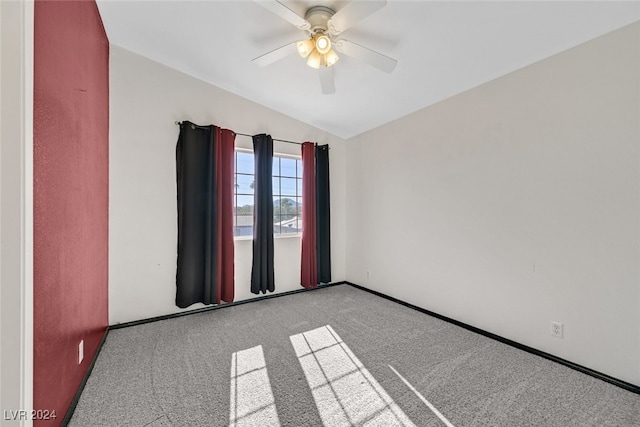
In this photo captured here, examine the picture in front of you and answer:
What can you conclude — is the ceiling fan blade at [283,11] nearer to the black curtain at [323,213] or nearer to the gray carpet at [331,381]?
the black curtain at [323,213]

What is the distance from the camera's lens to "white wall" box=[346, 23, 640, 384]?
1.73 meters

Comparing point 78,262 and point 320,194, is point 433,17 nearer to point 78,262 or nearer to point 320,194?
point 320,194

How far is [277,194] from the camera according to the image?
372 cm

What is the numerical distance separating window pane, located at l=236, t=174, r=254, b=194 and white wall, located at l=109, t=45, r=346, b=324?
0.65 m

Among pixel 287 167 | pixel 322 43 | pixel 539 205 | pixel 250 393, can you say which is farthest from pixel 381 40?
pixel 250 393

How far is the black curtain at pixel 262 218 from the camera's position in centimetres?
333

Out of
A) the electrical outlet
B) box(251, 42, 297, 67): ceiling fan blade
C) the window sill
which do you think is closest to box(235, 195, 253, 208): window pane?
the window sill

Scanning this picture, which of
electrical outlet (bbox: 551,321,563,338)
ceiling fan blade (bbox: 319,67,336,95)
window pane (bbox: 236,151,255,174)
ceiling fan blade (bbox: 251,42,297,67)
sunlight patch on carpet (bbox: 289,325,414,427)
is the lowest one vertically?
sunlight patch on carpet (bbox: 289,325,414,427)

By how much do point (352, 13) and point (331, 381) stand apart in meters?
2.42

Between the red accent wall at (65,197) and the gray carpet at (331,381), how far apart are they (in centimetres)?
32

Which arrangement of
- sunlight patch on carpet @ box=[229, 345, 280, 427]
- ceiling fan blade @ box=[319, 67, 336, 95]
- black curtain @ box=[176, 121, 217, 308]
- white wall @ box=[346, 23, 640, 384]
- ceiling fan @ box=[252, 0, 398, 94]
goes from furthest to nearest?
black curtain @ box=[176, 121, 217, 308]
ceiling fan blade @ box=[319, 67, 336, 95]
white wall @ box=[346, 23, 640, 384]
ceiling fan @ box=[252, 0, 398, 94]
sunlight patch on carpet @ box=[229, 345, 280, 427]

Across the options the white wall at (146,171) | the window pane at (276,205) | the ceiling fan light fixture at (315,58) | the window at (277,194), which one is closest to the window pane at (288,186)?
the window at (277,194)

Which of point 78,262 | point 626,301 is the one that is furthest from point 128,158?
point 626,301

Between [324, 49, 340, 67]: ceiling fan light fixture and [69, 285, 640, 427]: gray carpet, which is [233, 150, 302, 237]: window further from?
[324, 49, 340, 67]: ceiling fan light fixture
